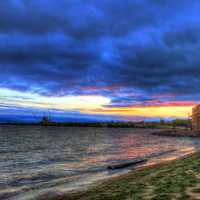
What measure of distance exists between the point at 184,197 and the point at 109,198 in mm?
3570

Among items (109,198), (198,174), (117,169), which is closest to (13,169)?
(117,169)

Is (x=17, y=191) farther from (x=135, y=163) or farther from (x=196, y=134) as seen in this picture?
(x=196, y=134)

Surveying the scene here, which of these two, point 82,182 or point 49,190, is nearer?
point 49,190

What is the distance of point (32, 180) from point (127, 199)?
13.7 meters

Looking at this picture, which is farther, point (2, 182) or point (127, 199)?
point (2, 182)

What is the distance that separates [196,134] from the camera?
11069 centimetres

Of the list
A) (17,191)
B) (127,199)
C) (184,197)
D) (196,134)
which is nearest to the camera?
(184,197)

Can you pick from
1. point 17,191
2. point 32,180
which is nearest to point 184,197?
point 17,191

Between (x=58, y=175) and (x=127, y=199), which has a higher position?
(x=127, y=199)

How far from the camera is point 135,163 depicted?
29.6 metres

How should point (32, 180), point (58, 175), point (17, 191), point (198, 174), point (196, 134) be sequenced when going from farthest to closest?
point (196, 134), point (58, 175), point (32, 180), point (17, 191), point (198, 174)

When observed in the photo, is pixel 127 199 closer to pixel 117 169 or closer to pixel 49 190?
pixel 49 190

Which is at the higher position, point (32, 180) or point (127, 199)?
point (127, 199)

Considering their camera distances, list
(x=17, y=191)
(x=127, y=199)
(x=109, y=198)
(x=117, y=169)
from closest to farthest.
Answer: (x=127, y=199), (x=109, y=198), (x=17, y=191), (x=117, y=169)
